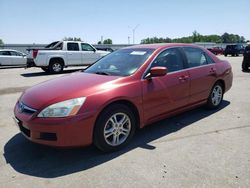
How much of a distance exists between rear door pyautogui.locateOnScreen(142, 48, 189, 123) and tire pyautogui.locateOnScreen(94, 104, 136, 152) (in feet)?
1.14

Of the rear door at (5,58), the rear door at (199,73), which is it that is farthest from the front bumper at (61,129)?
the rear door at (5,58)

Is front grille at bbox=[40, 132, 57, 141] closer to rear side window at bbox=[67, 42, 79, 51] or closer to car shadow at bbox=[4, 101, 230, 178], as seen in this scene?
car shadow at bbox=[4, 101, 230, 178]

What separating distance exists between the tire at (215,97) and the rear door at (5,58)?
17.5 meters

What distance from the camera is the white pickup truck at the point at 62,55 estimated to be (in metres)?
13.9

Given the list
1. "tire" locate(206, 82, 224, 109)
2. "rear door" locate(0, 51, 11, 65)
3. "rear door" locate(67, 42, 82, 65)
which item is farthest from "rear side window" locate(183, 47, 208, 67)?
"rear door" locate(0, 51, 11, 65)

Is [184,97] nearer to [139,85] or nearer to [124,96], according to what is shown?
[139,85]

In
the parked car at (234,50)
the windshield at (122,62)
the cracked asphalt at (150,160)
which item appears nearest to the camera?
the cracked asphalt at (150,160)

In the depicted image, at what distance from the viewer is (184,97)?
4871 millimetres

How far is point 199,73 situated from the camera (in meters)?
5.22

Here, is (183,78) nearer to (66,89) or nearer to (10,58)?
(66,89)

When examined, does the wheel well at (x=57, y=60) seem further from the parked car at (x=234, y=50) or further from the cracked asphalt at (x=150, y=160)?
the parked car at (x=234, y=50)

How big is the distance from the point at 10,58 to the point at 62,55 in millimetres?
7040

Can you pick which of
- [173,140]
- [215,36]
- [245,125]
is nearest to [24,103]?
[173,140]

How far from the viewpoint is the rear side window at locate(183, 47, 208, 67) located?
17.1 feet
